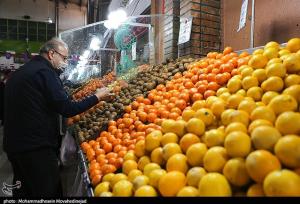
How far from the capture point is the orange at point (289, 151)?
1.25 metres

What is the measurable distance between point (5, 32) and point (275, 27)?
2316cm

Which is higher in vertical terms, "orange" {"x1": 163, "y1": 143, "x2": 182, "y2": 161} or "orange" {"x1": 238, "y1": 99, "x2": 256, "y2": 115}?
"orange" {"x1": 238, "y1": 99, "x2": 256, "y2": 115}

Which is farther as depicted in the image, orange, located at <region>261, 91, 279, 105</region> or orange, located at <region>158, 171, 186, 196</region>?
orange, located at <region>261, 91, 279, 105</region>

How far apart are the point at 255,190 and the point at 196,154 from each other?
0.40 meters

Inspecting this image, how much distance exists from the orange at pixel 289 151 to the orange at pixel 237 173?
16 cm

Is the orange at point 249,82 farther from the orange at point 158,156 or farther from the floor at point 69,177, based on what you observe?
the floor at point 69,177

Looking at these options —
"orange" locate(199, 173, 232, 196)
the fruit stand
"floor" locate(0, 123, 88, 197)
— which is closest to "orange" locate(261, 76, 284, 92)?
the fruit stand

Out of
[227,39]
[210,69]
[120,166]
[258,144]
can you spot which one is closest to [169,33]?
[227,39]

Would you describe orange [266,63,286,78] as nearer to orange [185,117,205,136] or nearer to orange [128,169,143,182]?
orange [185,117,205,136]

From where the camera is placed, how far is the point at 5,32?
22.7m

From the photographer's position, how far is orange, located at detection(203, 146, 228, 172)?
1.47 metres

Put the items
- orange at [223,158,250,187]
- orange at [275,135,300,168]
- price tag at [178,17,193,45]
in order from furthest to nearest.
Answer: price tag at [178,17,193,45], orange at [223,158,250,187], orange at [275,135,300,168]

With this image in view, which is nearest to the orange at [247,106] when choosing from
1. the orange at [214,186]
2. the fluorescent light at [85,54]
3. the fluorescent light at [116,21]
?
the orange at [214,186]

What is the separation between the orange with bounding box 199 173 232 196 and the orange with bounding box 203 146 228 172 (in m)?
0.08
